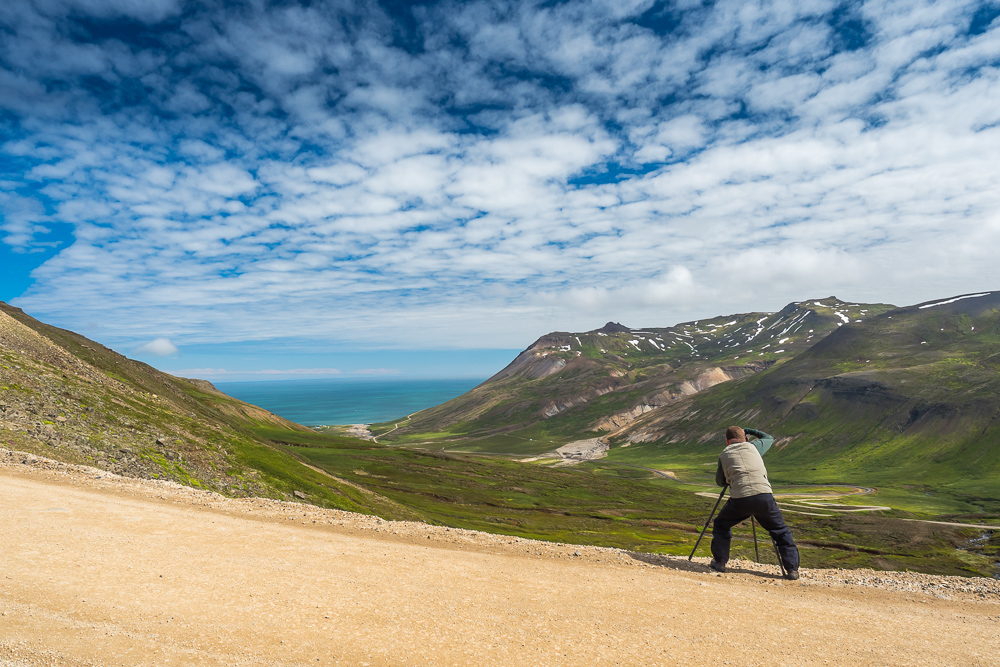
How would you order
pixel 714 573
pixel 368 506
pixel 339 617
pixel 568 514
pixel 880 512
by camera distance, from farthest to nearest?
pixel 880 512, pixel 568 514, pixel 368 506, pixel 714 573, pixel 339 617

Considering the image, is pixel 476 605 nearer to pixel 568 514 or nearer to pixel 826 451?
pixel 568 514

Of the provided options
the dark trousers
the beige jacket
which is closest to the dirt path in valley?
the dark trousers

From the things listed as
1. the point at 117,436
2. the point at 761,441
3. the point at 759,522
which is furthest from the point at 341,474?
the point at 759,522

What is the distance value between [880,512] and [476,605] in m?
138

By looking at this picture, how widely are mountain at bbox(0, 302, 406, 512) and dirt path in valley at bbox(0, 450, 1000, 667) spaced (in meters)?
14.6

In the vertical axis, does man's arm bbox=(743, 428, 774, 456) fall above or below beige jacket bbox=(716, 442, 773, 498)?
above

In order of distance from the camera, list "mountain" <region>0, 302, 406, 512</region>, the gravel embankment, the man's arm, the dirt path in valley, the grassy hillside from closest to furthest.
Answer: the dirt path in valley < the gravel embankment < the man's arm < "mountain" <region>0, 302, 406, 512</region> < the grassy hillside

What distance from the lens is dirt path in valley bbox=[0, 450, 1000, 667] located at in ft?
30.7

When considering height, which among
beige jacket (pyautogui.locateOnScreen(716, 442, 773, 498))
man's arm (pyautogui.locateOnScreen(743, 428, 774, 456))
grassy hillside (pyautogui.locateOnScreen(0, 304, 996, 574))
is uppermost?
man's arm (pyautogui.locateOnScreen(743, 428, 774, 456))

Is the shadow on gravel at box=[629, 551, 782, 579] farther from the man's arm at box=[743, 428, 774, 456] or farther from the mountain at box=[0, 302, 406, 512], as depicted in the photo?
the mountain at box=[0, 302, 406, 512]

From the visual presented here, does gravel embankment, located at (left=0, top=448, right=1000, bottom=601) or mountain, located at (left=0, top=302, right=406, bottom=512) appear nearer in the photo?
gravel embankment, located at (left=0, top=448, right=1000, bottom=601)

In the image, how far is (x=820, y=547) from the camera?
76875 mm

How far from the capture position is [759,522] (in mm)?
15234

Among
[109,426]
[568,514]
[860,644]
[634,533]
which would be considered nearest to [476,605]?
[860,644]
